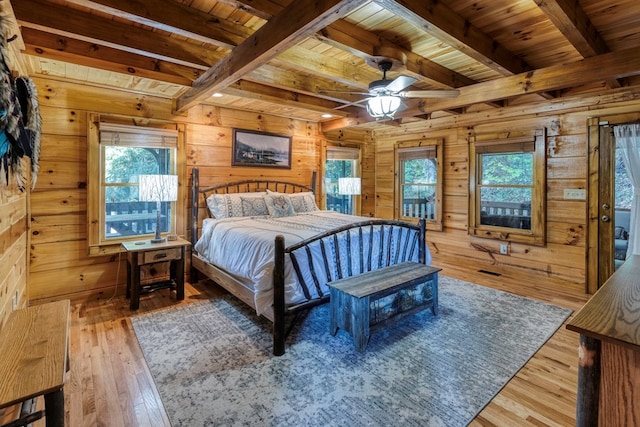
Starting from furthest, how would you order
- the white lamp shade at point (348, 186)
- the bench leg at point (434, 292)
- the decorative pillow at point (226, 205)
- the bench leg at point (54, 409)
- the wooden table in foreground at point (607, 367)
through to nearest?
the white lamp shade at point (348, 186) < the decorative pillow at point (226, 205) < the bench leg at point (434, 292) < the bench leg at point (54, 409) < the wooden table in foreground at point (607, 367)

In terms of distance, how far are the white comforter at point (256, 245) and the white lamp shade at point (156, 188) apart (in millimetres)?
607

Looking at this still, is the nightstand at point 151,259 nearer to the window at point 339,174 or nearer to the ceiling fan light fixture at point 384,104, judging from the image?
the ceiling fan light fixture at point 384,104

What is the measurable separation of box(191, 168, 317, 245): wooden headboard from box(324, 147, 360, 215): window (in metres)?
0.52

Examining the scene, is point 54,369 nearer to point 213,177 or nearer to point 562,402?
point 562,402

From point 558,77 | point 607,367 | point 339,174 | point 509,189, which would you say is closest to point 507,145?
point 509,189

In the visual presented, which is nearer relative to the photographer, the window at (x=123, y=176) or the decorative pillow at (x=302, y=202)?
the window at (x=123, y=176)

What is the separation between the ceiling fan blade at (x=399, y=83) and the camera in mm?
2562

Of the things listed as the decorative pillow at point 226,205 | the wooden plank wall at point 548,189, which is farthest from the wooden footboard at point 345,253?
the wooden plank wall at point 548,189

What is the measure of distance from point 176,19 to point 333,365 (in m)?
2.62

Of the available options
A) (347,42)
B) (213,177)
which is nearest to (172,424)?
(347,42)

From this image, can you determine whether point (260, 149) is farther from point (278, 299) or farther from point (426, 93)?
point (278, 299)

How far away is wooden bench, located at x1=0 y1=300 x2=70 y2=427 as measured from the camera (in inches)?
42.1

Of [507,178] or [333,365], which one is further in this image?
[507,178]

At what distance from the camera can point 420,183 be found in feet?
18.7
